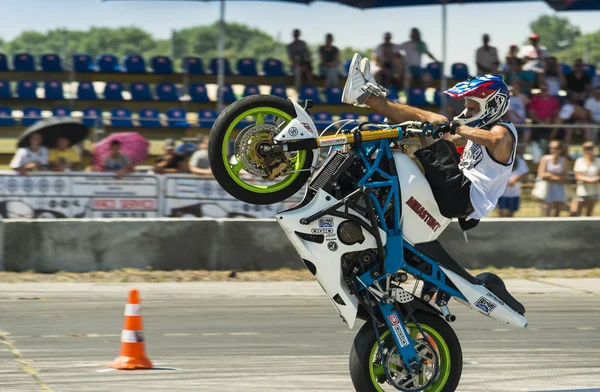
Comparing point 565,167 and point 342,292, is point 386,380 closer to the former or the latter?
point 342,292

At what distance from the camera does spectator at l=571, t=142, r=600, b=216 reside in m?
13.4

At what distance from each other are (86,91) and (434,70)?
688 centimetres

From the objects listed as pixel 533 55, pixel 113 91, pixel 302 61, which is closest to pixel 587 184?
pixel 533 55

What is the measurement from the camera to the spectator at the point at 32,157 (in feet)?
39.6

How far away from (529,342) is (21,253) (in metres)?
6.14

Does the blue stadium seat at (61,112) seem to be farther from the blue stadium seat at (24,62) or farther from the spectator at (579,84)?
the spectator at (579,84)

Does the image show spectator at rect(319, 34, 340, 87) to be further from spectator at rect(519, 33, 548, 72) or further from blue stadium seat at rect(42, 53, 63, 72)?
blue stadium seat at rect(42, 53, 63, 72)

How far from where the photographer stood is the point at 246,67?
2094 cm

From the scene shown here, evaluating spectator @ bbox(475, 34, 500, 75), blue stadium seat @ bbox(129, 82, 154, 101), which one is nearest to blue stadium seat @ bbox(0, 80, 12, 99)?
blue stadium seat @ bbox(129, 82, 154, 101)

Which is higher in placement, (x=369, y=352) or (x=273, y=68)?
(x=273, y=68)

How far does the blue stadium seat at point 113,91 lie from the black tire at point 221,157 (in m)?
13.8

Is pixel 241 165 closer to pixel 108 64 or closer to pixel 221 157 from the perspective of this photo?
pixel 221 157

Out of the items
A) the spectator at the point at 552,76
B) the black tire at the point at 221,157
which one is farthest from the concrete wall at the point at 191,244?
→ the spectator at the point at 552,76

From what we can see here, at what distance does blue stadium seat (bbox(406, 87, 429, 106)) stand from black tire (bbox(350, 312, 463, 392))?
13216mm
